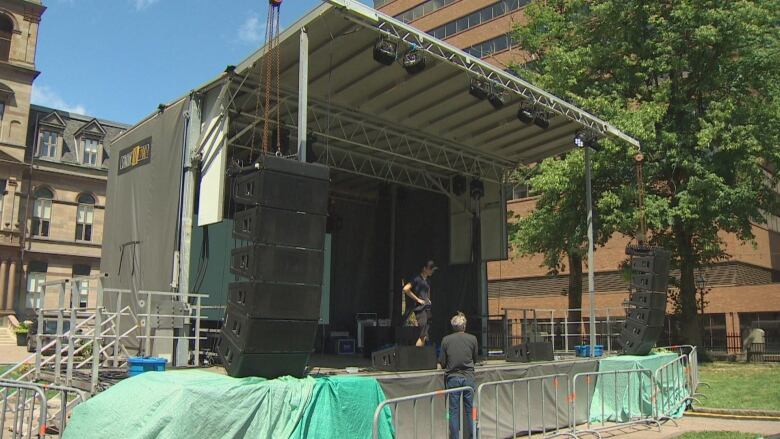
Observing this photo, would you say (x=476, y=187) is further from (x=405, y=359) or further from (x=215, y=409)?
(x=215, y=409)

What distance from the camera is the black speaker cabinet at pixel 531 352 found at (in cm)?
1206

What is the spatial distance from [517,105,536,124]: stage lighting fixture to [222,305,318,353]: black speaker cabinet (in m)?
8.19

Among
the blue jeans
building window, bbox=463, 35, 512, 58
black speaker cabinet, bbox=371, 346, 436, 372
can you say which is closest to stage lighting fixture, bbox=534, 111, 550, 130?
black speaker cabinet, bbox=371, 346, 436, 372

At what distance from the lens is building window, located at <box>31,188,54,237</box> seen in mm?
38906

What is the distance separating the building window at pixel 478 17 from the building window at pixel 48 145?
27.4 meters

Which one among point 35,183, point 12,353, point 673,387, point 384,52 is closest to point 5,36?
point 35,183

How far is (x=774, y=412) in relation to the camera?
1120 cm

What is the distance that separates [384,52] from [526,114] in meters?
4.24

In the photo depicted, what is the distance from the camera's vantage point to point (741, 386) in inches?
595

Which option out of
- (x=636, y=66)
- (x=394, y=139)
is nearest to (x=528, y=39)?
(x=636, y=66)

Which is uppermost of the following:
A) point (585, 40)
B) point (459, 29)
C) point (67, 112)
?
point (459, 29)

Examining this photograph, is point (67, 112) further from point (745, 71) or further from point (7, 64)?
point (745, 71)

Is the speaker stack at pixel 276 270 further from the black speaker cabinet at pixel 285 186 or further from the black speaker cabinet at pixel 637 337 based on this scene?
the black speaker cabinet at pixel 637 337

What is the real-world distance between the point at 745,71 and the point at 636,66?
3.15 m
